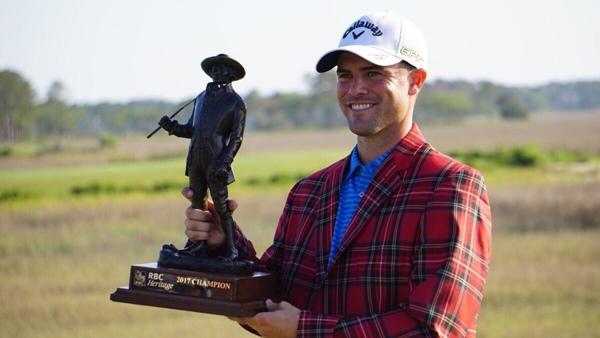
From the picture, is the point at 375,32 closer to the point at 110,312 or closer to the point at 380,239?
the point at 380,239

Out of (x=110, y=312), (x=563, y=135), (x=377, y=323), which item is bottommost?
(x=110, y=312)

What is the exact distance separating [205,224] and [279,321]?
2.04 ft

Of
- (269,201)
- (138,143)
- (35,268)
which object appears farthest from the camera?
(138,143)

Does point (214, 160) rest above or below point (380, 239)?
above

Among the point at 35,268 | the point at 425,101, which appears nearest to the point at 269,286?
the point at 35,268

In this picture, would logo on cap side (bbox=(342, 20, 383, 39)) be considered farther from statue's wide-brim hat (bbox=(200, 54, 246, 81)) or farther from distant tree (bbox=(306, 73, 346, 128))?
distant tree (bbox=(306, 73, 346, 128))

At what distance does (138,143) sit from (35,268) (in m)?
12.2

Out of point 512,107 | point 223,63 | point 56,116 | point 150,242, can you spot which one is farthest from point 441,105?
point 223,63

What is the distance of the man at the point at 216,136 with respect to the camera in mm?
3600

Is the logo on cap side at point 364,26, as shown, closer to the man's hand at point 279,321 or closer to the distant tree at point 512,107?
the man's hand at point 279,321

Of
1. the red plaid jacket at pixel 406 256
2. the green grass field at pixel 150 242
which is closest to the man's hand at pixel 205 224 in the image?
the red plaid jacket at pixel 406 256

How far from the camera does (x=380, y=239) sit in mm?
3250

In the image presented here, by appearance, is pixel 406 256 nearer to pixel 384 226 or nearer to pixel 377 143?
pixel 384 226

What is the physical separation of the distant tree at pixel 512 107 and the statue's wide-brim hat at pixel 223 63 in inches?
1834
